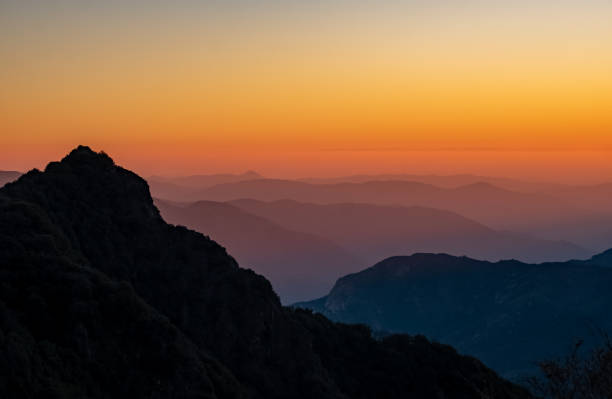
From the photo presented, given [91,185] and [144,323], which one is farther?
[91,185]

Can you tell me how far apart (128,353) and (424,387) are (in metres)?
31.4

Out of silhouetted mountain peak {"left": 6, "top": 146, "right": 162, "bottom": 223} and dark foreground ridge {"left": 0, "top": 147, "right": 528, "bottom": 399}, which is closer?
dark foreground ridge {"left": 0, "top": 147, "right": 528, "bottom": 399}

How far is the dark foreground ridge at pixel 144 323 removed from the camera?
3039cm

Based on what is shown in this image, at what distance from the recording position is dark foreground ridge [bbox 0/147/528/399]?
3039 centimetres

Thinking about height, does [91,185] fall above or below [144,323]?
above

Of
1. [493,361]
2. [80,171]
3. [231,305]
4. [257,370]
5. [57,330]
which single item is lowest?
[493,361]

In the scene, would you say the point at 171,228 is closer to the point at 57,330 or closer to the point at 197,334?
the point at 197,334

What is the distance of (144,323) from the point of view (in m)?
34.0

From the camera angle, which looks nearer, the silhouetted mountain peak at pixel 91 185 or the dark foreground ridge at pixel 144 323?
the dark foreground ridge at pixel 144 323

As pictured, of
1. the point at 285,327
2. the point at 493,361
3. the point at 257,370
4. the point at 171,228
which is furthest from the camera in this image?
the point at 493,361

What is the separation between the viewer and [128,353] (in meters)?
32.3

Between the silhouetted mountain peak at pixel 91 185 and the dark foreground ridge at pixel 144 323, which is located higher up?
the silhouetted mountain peak at pixel 91 185

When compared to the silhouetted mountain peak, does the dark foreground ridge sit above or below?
below

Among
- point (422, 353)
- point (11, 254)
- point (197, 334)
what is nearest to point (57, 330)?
point (11, 254)
